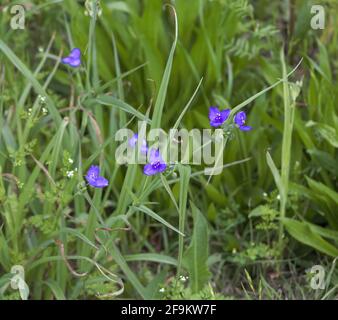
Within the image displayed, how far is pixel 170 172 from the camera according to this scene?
1.72 m

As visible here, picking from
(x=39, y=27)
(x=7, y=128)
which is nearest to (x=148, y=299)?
(x=7, y=128)

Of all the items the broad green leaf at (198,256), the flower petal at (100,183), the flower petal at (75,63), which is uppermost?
the flower petal at (75,63)

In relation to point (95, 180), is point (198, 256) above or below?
below

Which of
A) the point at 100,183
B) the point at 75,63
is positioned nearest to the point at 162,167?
the point at 100,183

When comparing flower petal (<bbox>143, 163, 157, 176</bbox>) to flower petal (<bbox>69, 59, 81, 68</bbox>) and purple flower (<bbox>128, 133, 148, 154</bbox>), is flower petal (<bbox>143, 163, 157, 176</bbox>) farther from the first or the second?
flower petal (<bbox>69, 59, 81, 68</bbox>)

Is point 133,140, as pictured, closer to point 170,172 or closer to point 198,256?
point 170,172

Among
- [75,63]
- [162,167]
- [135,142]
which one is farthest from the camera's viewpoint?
[75,63]

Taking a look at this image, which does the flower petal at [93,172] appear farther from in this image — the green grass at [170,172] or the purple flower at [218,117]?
the purple flower at [218,117]

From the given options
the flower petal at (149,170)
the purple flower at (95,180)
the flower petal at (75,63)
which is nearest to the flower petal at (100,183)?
the purple flower at (95,180)

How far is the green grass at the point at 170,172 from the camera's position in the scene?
1915 millimetres
